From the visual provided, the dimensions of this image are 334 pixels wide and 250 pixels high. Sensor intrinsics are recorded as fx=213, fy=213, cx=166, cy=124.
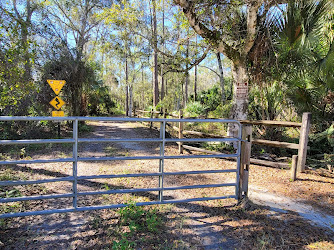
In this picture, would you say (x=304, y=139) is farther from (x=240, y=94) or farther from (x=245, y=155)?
(x=245, y=155)

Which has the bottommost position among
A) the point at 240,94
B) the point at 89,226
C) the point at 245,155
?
the point at 89,226

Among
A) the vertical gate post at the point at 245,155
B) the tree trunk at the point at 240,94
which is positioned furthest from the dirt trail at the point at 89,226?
the tree trunk at the point at 240,94

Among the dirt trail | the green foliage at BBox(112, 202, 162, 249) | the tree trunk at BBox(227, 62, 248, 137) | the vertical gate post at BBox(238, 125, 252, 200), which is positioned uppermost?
the tree trunk at BBox(227, 62, 248, 137)

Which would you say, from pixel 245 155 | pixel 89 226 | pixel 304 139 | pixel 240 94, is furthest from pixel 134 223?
pixel 240 94

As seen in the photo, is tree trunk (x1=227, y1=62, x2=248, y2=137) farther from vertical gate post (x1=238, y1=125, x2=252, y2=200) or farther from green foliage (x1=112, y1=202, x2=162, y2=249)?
green foliage (x1=112, y1=202, x2=162, y2=249)

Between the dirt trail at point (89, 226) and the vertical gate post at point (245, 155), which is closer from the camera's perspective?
the dirt trail at point (89, 226)

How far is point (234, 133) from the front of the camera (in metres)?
7.49

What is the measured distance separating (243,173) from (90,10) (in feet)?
73.1

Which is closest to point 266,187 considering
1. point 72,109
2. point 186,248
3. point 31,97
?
point 186,248

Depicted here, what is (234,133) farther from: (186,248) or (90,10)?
(90,10)

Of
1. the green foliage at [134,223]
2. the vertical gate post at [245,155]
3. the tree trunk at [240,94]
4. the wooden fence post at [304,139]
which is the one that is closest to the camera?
the green foliage at [134,223]

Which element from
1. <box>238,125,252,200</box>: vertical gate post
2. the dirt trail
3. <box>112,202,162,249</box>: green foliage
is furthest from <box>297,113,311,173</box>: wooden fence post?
<box>112,202,162,249</box>: green foliage

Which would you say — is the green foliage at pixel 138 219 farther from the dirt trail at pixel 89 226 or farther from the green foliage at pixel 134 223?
the dirt trail at pixel 89 226

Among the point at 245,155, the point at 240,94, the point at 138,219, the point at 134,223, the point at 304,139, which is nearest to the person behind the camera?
the point at 134,223
